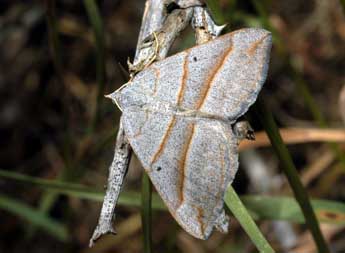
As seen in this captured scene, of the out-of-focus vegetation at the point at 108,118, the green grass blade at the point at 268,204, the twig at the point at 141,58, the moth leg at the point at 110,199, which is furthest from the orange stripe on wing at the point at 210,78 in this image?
the out-of-focus vegetation at the point at 108,118

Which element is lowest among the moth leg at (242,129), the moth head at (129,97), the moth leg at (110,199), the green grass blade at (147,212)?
the green grass blade at (147,212)

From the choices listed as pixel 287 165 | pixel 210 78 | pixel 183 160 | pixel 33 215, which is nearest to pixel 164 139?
pixel 183 160

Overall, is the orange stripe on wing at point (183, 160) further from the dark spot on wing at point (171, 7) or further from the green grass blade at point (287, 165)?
the dark spot on wing at point (171, 7)

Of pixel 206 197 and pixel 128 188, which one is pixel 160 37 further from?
pixel 128 188

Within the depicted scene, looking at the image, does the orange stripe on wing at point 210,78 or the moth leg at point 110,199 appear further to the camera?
the orange stripe on wing at point 210,78

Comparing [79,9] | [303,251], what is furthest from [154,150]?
[79,9]

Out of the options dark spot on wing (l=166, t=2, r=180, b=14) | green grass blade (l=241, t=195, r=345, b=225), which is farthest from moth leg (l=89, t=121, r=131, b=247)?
green grass blade (l=241, t=195, r=345, b=225)

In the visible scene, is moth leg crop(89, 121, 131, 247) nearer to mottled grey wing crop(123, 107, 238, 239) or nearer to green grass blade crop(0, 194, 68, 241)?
mottled grey wing crop(123, 107, 238, 239)
